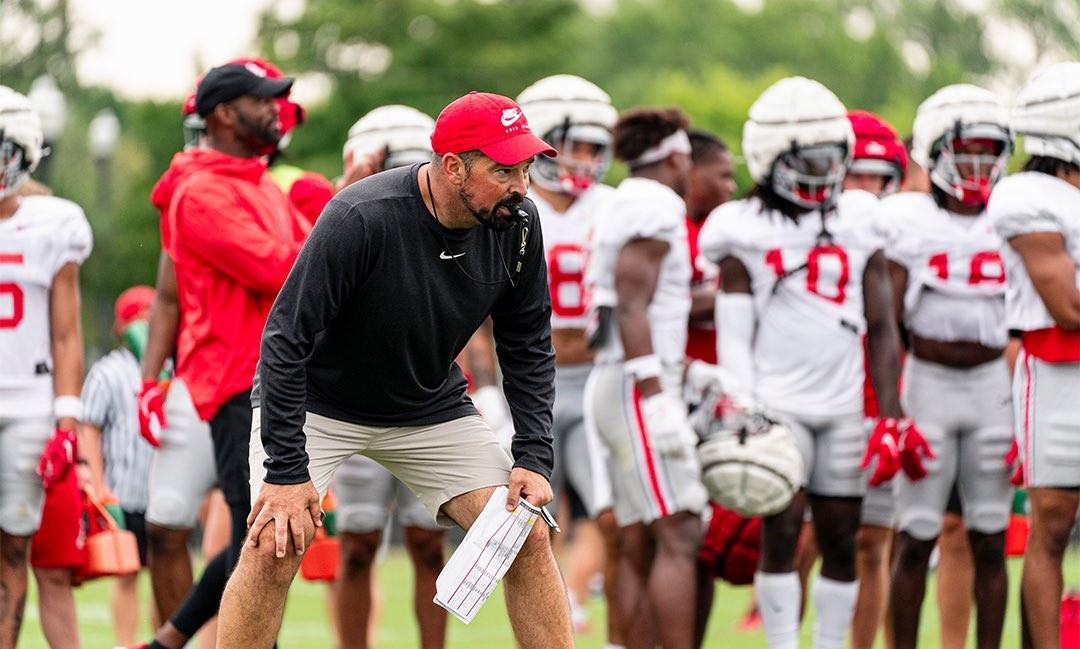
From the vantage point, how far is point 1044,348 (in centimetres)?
670

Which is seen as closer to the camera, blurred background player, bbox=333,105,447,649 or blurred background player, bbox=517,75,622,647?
blurred background player, bbox=333,105,447,649

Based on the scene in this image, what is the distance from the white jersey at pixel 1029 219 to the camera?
657 centimetres

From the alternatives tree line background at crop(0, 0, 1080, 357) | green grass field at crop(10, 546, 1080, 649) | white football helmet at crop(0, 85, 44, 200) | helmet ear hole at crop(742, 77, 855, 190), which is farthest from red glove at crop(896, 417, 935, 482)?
tree line background at crop(0, 0, 1080, 357)

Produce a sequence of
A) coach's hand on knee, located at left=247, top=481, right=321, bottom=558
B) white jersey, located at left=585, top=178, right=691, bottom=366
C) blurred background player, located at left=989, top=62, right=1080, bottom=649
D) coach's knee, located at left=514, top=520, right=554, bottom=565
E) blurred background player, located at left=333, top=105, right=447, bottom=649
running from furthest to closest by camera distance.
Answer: blurred background player, located at left=333, top=105, right=447, bottom=649 < white jersey, located at left=585, top=178, right=691, bottom=366 < blurred background player, located at left=989, top=62, right=1080, bottom=649 < coach's knee, located at left=514, top=520, right=554, bottom=565 < coach's hand on knee, located at left=247, top=481, right=321, bottom=558

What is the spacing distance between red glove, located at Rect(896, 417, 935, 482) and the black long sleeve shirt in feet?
6.65

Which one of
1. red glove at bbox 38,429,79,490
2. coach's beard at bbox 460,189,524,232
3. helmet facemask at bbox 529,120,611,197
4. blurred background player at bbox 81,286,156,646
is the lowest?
blurred background player at bbox 81,286,156,646

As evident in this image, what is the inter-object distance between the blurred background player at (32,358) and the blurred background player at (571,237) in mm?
2218

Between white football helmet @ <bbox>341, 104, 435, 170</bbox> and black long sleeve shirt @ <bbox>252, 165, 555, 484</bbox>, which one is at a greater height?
white football helmet @ <bbox>341, 104, 435, 170</bbox>

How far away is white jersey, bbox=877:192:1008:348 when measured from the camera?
7535 millimetres

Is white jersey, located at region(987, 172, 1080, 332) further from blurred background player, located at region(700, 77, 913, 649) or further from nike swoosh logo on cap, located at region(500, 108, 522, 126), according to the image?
nike swoosh logo on cap, located at region(500, 108, 522, 126)

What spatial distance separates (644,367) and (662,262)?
20.3 inches

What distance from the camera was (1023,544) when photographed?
8.04 metres

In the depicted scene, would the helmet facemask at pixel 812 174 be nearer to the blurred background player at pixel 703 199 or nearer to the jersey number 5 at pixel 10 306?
the blurred background player at pixel 703 199

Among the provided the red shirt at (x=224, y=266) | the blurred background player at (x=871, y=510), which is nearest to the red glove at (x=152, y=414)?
the red shirt at (x=224, y=266)
